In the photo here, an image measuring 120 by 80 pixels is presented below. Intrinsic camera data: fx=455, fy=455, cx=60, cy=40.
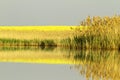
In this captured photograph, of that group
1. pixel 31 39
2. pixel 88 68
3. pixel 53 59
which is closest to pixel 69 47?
pixel 31 39

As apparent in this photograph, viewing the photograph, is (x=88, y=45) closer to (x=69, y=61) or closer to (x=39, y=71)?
(x=69, y=61)

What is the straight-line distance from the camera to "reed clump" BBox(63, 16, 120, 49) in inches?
992

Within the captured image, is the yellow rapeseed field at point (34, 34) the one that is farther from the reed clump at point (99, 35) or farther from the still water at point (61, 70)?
the still water at point (61, 70)

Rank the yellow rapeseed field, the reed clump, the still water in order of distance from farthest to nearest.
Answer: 1. the yellow rapeseed field
2. the reed clump
3. the still water

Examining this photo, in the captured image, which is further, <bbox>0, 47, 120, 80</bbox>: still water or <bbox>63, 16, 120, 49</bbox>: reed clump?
<bbox>63, 16, 120, 49</bbox>: reed clump

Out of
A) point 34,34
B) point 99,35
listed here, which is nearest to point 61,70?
point 99,35

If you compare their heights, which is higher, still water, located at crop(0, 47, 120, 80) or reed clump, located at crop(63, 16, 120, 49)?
reed clump, located at crop(63, 16, 120, 49)

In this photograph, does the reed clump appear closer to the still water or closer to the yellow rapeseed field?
the yellow rapeseed field

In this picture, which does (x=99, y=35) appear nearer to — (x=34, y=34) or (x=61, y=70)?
(x=34, y=34)

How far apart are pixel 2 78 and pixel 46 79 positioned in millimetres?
1161

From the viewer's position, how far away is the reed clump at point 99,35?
25.2 metres

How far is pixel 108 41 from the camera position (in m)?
25.2

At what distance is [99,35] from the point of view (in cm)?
2634

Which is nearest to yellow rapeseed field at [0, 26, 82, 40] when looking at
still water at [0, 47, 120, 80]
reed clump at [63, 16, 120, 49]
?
reed clump at [63, 16, 120, 49]
